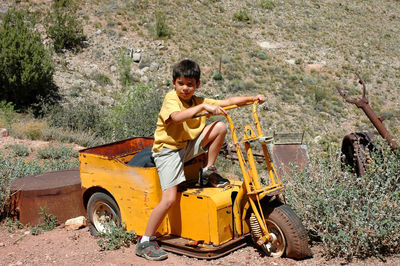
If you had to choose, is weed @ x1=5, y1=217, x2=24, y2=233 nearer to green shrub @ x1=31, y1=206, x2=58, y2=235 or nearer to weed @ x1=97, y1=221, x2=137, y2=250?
green shrub @ x1=31, y1=206, x2=58, y2=235

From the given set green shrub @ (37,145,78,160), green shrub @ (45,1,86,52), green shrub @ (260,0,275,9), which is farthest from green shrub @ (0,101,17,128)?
green shrub @ (260,0,275,9)

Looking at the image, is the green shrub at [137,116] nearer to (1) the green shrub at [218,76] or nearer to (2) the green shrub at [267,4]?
(1) the green shrub at [218,76]

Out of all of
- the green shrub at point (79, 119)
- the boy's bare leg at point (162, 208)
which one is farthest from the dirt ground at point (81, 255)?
the green shrub at point (79, 119)

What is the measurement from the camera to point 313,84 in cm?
2630

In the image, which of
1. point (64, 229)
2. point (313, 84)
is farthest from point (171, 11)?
point (64, 229)

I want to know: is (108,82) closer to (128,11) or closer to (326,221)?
(128,11)

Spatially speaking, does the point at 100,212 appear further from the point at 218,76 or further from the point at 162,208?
the point at 218,76

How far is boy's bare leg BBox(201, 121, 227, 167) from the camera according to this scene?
4109 mm

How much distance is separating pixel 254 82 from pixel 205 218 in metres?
22.6

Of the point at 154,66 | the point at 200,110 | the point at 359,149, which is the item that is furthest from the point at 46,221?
the point at 154,66

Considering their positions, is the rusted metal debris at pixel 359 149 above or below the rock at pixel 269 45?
below

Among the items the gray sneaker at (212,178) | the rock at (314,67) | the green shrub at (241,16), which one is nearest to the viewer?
the gray sneaker at (212,178)

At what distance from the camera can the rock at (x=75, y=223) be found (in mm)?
4934

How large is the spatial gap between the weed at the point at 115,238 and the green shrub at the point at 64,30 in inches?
890
